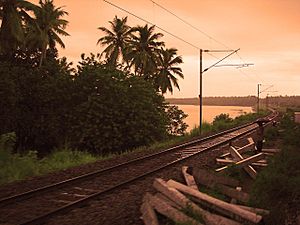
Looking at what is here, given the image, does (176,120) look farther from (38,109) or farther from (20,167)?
(20,167)

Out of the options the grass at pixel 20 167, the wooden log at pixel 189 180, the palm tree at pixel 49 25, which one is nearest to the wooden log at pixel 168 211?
the wooden log at pixel 189 180

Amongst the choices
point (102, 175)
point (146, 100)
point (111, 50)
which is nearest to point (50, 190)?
point (102, 175)

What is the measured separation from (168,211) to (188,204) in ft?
1.36

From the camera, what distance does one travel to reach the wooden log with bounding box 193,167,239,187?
9461 mm

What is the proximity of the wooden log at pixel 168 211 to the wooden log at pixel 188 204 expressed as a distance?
0.21 m

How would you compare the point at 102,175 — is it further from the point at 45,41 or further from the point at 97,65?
the point at 45,41

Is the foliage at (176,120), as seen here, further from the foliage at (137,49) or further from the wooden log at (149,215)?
the wooden log at (149,215)

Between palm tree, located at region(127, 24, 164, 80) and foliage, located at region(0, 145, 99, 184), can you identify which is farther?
palm tree, located at region(127, 24, 164, 80)

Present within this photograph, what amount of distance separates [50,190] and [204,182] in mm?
4495

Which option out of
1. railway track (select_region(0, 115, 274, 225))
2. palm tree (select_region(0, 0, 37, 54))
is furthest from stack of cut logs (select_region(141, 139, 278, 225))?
palm tree (select_region(0, 0, 37, 54))

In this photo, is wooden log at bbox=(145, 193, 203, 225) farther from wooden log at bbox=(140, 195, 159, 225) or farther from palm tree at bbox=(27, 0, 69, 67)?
palm tree at bbox=(27, 0, 69, 67)

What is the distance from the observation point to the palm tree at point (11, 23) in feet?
82.4

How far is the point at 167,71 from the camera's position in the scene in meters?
47.2

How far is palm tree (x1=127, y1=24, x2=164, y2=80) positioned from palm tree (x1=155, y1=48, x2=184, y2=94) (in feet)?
7.49
